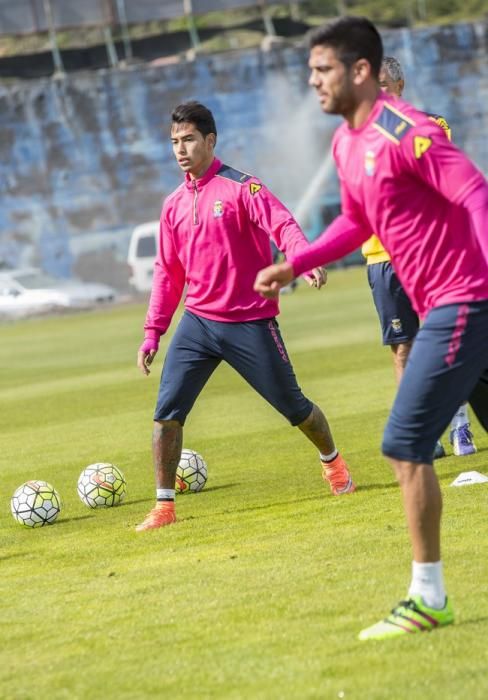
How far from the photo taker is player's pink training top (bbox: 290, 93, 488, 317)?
18.6 feet

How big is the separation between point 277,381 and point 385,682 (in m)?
4.34

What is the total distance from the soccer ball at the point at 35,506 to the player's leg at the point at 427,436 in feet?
14.4

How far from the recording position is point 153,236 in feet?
151

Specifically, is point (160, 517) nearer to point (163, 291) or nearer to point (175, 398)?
point (175, 398)

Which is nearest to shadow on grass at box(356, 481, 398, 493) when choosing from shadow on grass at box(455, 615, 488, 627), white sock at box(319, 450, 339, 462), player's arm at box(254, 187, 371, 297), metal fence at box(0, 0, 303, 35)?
white sock at box(319, 450, 339, 462)

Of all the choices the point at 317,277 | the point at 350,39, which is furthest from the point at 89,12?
the point at 350,39

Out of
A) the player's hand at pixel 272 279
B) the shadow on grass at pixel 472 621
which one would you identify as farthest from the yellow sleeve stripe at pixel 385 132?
the shadow on grass at pixel 472 621

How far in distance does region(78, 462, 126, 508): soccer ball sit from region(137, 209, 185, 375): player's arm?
1081mm

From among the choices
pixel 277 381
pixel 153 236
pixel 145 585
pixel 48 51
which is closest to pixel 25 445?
pixel 277 381

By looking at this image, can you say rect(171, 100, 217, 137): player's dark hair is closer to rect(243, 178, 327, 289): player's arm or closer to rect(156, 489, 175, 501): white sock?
rect(243, 178, 327, 289): player's arm

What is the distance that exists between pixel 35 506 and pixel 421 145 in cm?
484

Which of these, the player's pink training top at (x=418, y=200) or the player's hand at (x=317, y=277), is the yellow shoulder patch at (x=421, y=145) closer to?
the player's pink training top at (x=418, y=200)

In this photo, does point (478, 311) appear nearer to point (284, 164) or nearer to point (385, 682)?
point (385, 682)

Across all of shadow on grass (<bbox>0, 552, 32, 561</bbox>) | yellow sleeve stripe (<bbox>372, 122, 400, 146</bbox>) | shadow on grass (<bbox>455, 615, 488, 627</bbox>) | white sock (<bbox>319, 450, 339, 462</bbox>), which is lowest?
white sock (<bbox>319, 450, 339, 462</bbox>)
